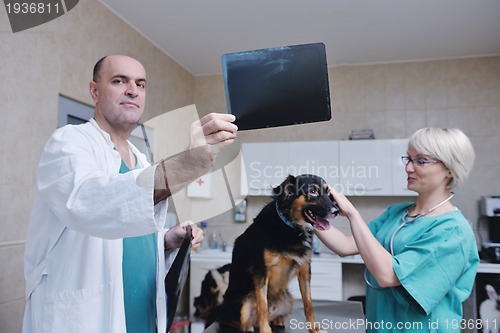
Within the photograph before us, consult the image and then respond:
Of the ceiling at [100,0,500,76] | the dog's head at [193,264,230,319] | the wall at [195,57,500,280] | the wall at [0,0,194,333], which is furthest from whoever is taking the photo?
the wall at [195,57,500,280]

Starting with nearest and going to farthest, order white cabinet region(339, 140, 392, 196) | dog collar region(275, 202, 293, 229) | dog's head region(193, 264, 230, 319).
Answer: dog collar region(275, 202, 293, 229) < dog's head region(193, 264, 230, 319) < white cabinet region(339, 140, 392, 196)

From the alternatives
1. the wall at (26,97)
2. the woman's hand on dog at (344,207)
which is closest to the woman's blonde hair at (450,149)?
the woman's hand on dog at (344,207)

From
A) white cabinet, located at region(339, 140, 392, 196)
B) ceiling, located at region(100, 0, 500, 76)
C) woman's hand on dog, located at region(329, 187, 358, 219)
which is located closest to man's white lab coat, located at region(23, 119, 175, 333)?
woman's hand on dog, located at region(329, 187, 358, 219)

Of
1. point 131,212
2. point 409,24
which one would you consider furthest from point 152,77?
point 131,212

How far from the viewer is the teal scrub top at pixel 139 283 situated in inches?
43.1

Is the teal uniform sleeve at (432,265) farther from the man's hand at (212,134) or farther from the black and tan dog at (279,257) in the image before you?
the man's hand at (212,134)

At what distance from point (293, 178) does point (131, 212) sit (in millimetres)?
629

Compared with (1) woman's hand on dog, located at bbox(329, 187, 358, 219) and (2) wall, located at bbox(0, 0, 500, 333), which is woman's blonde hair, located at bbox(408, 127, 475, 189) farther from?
(2) wall, located at bbox(0, 0, 500, 333)

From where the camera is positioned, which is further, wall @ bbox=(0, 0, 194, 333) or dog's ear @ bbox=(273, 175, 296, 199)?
wall @ bbox=(0, 0, 194, 333)

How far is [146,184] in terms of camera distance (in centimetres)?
75

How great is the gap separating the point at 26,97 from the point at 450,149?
208cm

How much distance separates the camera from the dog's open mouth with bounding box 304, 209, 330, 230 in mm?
1144

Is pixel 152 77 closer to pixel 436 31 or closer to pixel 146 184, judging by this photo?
pixel 436 31

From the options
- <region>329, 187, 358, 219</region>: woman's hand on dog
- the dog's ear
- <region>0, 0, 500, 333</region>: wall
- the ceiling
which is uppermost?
the ceiling
